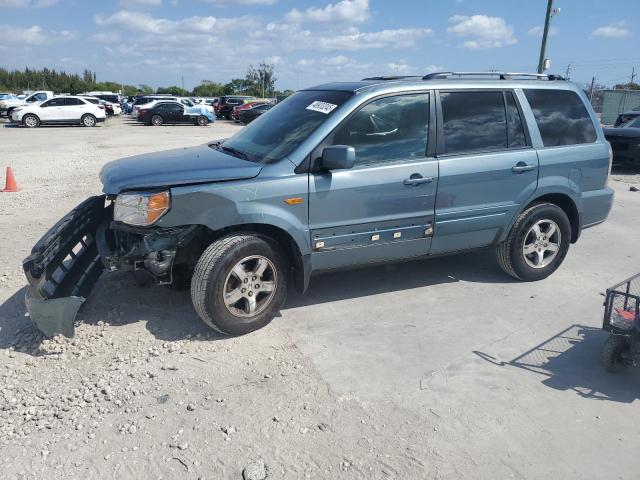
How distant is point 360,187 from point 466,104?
1376mm

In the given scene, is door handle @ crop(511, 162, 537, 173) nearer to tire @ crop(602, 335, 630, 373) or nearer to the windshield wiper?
tire @ crop(602, 335, 630, 373)

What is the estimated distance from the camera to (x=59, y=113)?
A: 27.5 meters

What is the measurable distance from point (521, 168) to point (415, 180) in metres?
1.18

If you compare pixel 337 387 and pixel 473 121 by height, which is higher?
pixel 473 121

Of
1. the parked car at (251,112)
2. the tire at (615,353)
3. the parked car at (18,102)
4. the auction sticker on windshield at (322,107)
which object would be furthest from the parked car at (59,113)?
the tire at (615,353)

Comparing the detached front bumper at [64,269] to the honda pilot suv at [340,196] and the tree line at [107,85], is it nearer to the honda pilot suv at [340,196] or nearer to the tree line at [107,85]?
the honda pilot suv at [340,196]

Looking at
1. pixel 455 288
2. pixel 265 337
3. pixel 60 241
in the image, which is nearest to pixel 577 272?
pixel 455 288

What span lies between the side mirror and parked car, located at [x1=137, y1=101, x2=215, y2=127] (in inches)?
1119

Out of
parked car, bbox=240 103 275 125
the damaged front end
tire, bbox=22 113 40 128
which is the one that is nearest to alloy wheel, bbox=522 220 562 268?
the damaged front end

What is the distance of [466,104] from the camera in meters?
4.86

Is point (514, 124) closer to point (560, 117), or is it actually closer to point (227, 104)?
point (560, 117)

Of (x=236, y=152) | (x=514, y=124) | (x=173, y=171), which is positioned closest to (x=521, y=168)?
(x=514, y=124)

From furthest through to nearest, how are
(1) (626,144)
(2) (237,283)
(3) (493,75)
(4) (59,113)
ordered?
(4) (59,113)
(1) (626,144)
(3) (493,75)
(2) (237,283)

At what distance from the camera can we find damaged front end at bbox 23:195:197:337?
3904 mm
